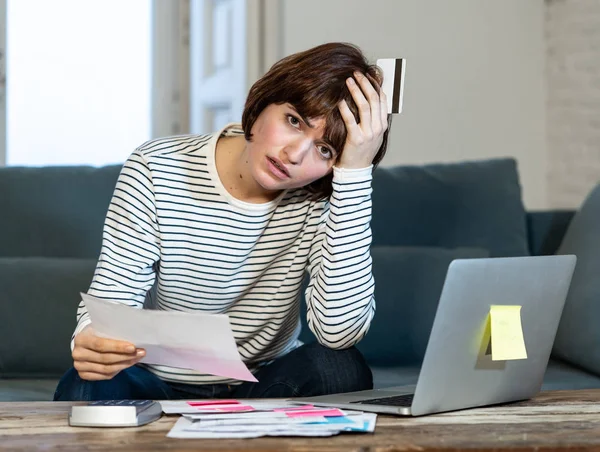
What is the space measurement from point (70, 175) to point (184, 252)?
78cm

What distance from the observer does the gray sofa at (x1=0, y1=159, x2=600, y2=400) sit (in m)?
1.94

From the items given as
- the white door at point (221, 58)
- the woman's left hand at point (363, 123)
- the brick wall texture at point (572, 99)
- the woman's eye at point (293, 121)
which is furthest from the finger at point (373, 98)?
the white door at point (221, 58)

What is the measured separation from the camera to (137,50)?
4086 millimetres

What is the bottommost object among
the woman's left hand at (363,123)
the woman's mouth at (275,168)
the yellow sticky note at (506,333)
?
the yellow sticky note at (506,333)

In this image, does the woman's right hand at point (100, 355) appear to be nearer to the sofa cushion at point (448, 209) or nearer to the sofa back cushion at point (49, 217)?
the sofa back cushion at point (49, 217)

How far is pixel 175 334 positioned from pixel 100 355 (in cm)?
15

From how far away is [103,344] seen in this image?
1.16m

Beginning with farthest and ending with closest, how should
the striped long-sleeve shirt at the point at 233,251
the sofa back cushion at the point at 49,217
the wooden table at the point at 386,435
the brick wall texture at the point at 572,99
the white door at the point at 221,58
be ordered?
the white door at the point at 221,58 → the brick wall texture at the point at 572,99 → the sofa back cushion at the point at 49,217 → the striped long-sleeve shirt at the point at 233,251 → the wooden table at the point at 386,435

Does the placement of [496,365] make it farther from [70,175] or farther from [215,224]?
[70,175]

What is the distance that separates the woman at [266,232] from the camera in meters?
1.35

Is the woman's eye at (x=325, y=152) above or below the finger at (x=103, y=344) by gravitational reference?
above

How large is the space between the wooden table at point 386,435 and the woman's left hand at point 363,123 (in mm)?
445

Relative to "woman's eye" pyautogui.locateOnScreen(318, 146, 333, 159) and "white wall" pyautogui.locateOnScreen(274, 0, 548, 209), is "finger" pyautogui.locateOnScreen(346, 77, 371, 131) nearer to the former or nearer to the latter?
"woman's eye" pyautogui.locateOnScreen(318, 146, 333, 159)

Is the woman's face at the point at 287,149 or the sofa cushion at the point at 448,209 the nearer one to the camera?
the woman's face at the point at 287,149
